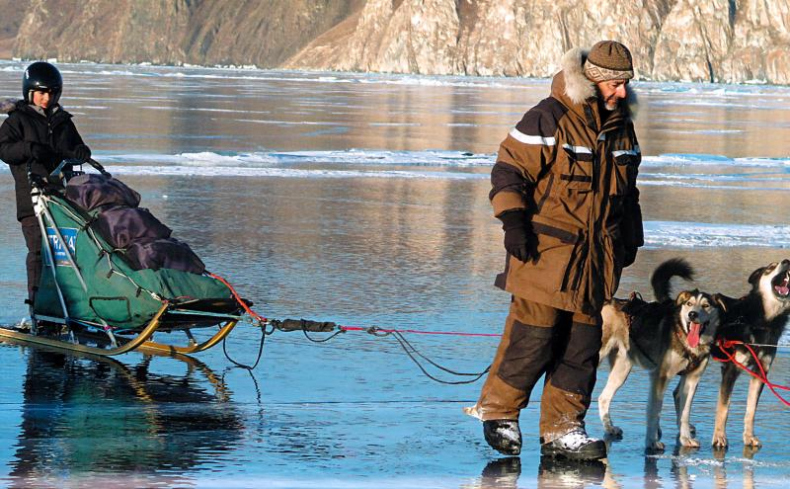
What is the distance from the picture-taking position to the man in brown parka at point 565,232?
195 inches

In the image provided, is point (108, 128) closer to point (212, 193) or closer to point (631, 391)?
point (212, 193)

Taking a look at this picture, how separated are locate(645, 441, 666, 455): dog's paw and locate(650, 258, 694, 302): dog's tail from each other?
783mm

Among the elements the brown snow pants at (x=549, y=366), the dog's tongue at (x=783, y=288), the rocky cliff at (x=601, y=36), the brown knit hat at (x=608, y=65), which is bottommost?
the brown snow pants at (x=549, y=366)

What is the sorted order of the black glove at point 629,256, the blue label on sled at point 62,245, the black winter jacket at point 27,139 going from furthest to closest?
the black winter jacket at point 27,139, the blue label on sled at point 62,245, the black glove at point 629,256

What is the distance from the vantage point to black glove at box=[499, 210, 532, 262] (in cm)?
486

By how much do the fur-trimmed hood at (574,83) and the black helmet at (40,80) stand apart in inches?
139

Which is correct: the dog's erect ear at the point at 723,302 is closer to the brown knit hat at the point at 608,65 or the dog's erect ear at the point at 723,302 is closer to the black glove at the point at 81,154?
the brown knit hat at the point at 608,65

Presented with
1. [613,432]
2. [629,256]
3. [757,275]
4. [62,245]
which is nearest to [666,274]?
[757,275]

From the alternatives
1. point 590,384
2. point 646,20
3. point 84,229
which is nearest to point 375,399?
point 590,384

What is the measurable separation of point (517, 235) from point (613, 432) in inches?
52.2

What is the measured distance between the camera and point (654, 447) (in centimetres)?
544

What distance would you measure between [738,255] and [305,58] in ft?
602

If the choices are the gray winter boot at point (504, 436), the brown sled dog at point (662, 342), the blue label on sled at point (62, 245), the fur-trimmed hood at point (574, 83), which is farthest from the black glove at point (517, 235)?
the blue label on sled at point (62, 245)

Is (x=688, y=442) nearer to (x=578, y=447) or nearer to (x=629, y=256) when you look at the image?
(x=578, y=447)
